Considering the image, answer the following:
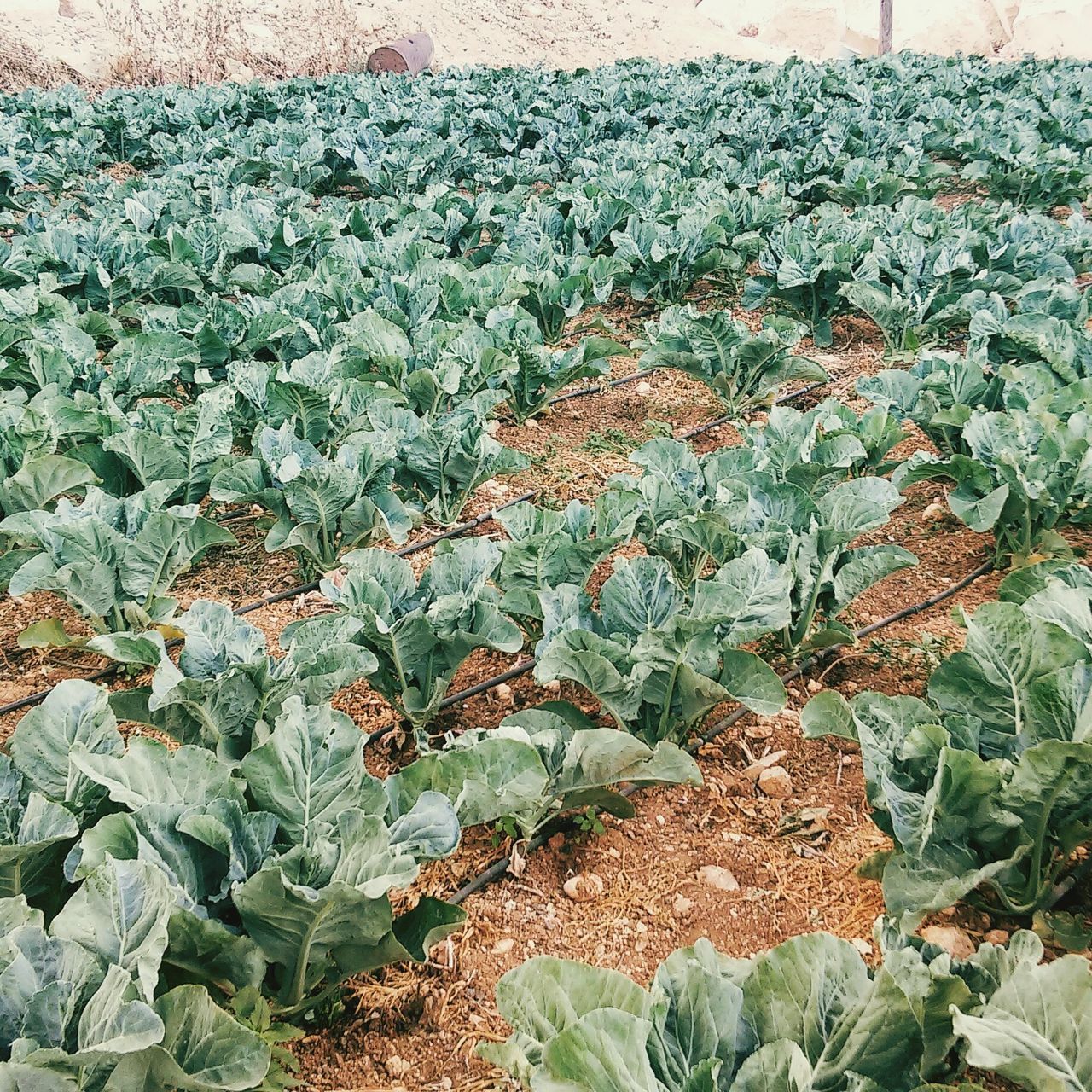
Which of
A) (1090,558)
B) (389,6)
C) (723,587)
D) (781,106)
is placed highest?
(389,6)

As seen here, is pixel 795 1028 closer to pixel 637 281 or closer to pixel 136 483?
pixel 136 483

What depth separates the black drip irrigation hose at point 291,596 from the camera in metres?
2.73

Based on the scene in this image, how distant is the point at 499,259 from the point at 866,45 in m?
32.2

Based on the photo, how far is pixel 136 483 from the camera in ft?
10.9

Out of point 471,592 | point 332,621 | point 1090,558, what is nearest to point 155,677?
point 332,621

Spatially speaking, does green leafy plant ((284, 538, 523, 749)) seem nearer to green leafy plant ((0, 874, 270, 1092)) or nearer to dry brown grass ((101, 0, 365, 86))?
green leafy plant ((0, 874, 270, 1092))

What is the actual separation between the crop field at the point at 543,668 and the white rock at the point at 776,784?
0.05 meters

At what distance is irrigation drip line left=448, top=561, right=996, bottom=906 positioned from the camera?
6.96 ft

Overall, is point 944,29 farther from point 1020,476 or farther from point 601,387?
point 1020,476

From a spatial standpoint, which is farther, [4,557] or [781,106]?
[781,106]

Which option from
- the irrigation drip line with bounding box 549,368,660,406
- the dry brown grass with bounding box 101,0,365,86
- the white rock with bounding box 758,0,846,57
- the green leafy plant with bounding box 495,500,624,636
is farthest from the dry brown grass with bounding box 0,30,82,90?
the white rock with bounding box 758,0,846,57

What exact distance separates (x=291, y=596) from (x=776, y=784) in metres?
1.71

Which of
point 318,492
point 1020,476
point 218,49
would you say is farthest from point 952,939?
point 218,49

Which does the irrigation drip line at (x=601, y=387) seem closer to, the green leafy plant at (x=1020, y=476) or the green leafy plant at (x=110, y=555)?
the green leafy plant at (x=1020, y=476)
